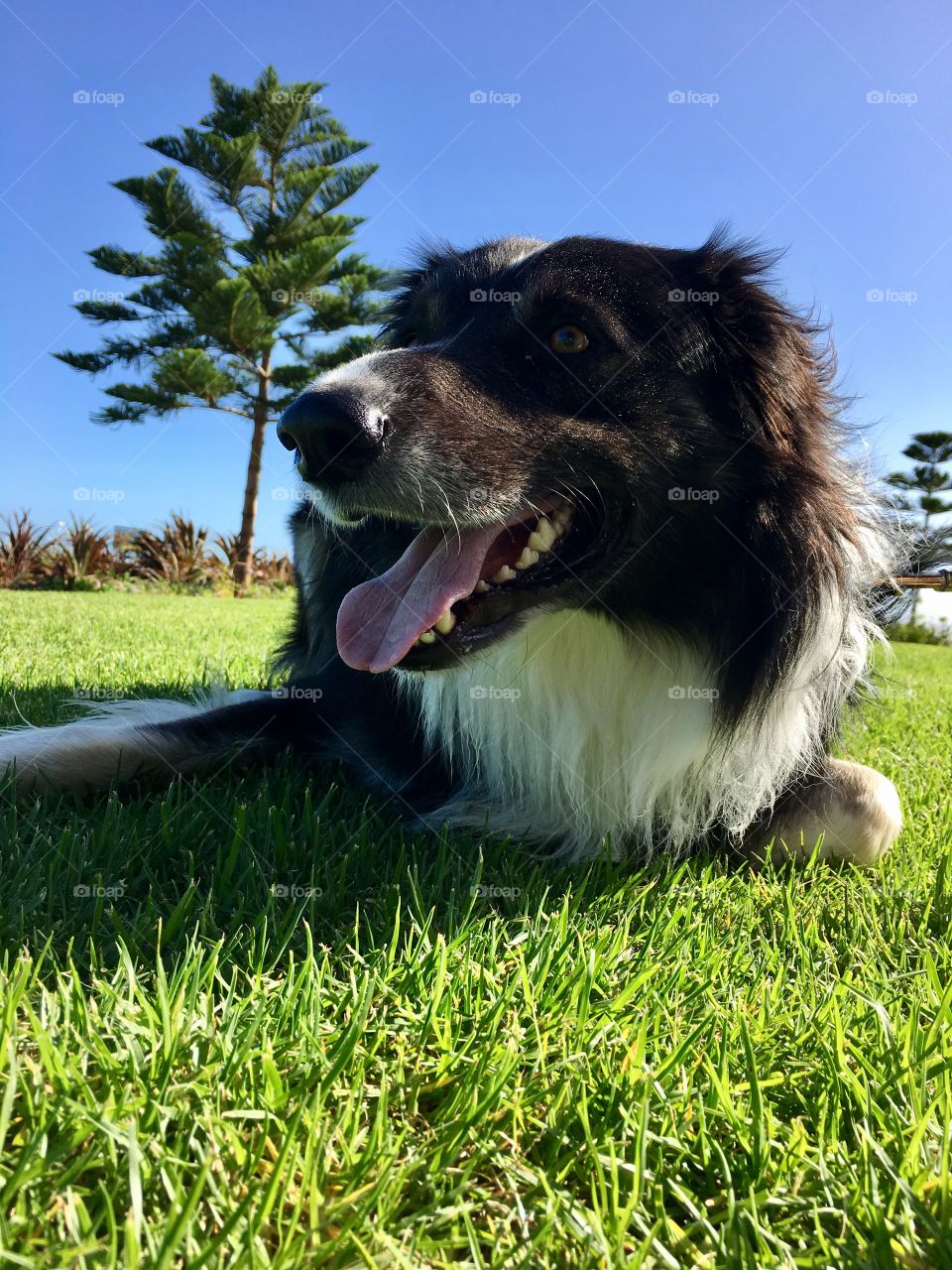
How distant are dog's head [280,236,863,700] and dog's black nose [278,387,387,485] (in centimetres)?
1

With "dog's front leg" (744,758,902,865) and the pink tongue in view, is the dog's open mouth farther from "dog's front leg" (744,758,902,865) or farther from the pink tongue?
"dog's front leg" (744,758,902,865)

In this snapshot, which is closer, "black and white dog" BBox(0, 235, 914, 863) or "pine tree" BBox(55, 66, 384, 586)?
"black and white dog" BBox(0, 235, 914, 863)

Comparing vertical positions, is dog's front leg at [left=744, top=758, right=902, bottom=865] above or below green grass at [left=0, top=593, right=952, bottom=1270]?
above

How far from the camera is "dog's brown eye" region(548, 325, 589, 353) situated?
7.98 ft

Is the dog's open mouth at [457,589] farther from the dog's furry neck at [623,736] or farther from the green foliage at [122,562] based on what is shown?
the green foliage at [122,562]

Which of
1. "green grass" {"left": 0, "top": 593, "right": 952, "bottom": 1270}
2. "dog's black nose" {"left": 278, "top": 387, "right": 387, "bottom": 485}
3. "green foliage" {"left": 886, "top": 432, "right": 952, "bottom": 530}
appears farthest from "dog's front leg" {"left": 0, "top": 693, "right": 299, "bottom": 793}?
"green foliage" {"left": 886, "top": 432, "right": 952, "bottom": 530}

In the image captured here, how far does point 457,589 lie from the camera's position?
2.38m

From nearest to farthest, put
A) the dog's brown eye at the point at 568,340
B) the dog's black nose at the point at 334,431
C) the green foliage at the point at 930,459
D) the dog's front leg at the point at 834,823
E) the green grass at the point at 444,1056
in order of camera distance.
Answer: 1. the green grass at the point at 444,1056
2. the dog's black nose at the point at 334,431
3. the dog's brown eye at the point at 568,340
4. the dog's front leg at the point at 834,823
5. the green foliage at the point at 930,459

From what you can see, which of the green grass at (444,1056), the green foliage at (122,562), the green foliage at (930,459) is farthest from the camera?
the green foliage at (930,459)

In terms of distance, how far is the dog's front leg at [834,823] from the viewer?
2584 millimetres

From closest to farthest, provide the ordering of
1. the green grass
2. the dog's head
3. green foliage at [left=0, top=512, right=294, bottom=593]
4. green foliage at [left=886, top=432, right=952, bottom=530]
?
the green grass, the dog's head, green foliage at [left=0, top=512, right=294, bottom=593], green foliage at [left=886, top=432, right=952, bottom=530]

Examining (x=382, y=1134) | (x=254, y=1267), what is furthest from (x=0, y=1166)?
(x=382, y=1134)

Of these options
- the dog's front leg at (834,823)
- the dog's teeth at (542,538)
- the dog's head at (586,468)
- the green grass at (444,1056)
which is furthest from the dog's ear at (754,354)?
the green grass at (444,1056)

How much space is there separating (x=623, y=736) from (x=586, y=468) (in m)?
0.80
